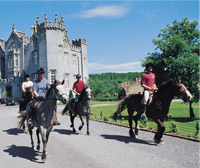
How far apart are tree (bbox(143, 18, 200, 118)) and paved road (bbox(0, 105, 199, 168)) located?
817 cm

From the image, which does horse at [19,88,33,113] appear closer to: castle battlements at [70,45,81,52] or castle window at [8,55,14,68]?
castle battlements at [70,45,81,52]

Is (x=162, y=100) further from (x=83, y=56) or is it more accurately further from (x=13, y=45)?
(x=13, y=45)

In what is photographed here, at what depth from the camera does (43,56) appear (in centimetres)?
4362

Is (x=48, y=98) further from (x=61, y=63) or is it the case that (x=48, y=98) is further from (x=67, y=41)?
(x=67, y=41)

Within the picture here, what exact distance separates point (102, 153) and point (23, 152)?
281 cm

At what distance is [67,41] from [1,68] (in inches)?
830

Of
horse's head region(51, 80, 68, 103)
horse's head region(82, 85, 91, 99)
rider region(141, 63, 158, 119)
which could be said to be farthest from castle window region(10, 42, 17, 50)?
horse's head region(51, 80, 68, 103)

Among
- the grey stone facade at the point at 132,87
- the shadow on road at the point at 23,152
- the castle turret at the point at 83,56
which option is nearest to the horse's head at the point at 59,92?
the shadow on road at the point at 23,152

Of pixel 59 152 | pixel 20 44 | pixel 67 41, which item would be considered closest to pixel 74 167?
pixel 59 152

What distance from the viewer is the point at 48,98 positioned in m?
6.58

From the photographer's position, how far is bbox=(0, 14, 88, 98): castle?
43188 mm

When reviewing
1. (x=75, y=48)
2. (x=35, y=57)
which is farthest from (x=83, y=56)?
(x=35, y=57)

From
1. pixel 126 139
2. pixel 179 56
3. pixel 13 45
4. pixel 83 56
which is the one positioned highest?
pixel 13 45

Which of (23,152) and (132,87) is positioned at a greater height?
(132,87)
